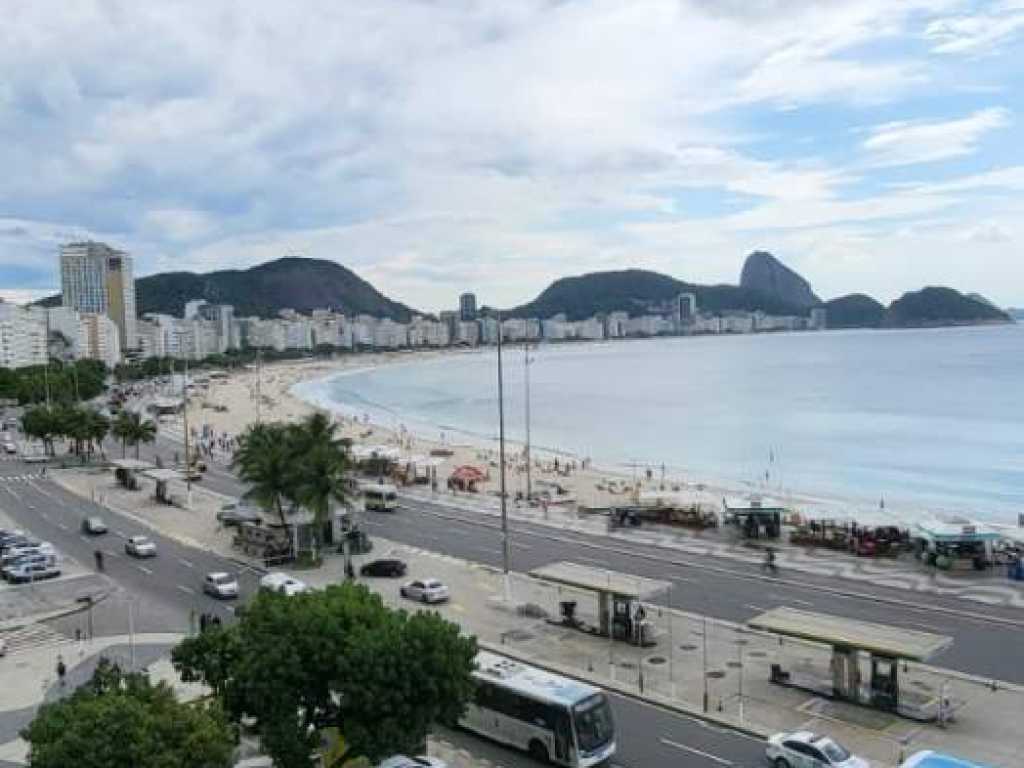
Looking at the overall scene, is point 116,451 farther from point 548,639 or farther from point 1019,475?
point 1019,475

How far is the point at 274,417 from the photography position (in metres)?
124

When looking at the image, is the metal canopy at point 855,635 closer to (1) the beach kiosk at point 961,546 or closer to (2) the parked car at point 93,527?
(1) the beach kiosk at point 961,546

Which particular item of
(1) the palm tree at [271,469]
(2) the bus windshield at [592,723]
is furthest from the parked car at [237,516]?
(2) the bus windshield at [592,723]

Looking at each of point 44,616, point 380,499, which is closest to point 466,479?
point 380,499

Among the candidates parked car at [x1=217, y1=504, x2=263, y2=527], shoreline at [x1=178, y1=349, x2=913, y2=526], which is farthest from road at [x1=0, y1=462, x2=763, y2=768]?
shoreline at [x1=178, y1=349, x2=913, y2=526]

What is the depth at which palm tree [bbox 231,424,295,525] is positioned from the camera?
42.9 meters

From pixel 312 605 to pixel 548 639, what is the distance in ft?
42.3

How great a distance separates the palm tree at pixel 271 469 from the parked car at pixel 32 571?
27.9 feet

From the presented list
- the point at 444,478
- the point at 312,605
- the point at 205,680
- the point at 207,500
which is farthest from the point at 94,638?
the point at 444,478

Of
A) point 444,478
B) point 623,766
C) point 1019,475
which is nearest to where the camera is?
point 623,766

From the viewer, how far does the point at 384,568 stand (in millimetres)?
39344

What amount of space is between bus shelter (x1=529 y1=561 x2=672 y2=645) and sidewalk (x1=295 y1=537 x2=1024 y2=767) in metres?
0.51

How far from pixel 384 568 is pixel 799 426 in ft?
265

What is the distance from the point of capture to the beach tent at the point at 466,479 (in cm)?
6369
